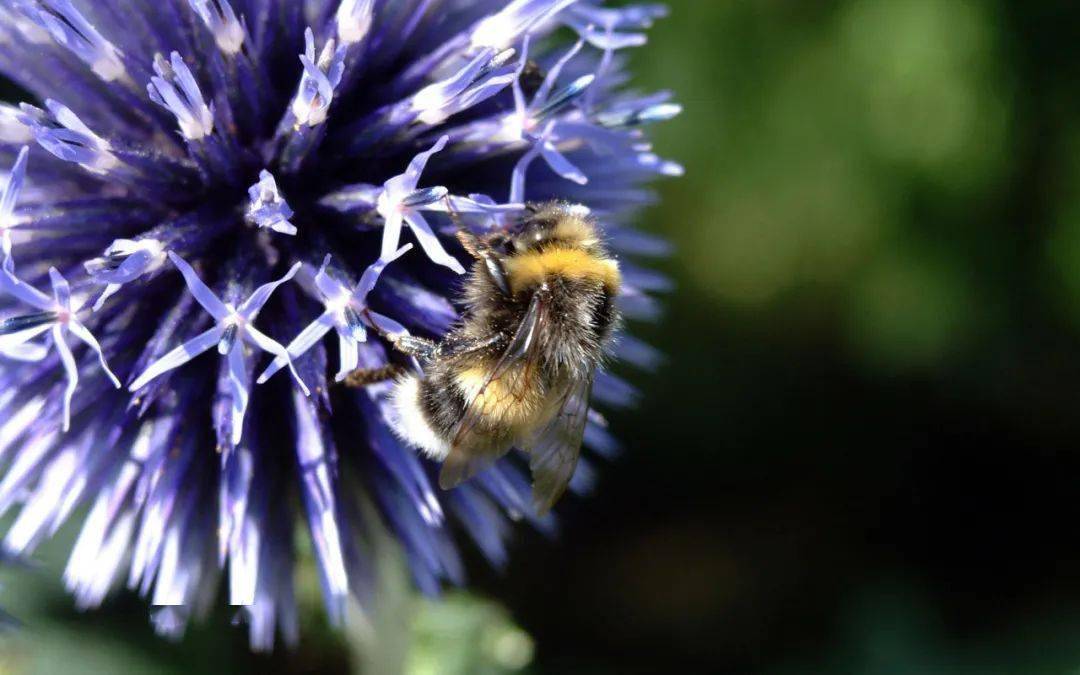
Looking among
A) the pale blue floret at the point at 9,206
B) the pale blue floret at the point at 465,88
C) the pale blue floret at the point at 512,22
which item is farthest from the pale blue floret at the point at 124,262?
the pale blue floret at the point at 512,22

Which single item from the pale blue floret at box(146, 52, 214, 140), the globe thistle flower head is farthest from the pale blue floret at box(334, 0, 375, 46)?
the pale blue floret at box(146, 52, 214, 140)

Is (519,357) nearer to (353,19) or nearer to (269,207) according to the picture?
(269,207)

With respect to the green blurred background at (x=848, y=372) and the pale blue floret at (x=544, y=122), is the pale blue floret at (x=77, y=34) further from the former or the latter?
the green blurred background at (x=848, y=372)

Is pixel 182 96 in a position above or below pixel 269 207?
above

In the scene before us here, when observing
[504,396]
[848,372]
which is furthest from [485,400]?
[848,372]

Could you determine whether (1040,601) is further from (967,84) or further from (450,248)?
(450,248)

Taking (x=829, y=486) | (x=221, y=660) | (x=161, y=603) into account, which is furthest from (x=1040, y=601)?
(x=161, y=603)

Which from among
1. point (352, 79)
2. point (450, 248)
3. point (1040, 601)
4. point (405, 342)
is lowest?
point (1040, 601)
